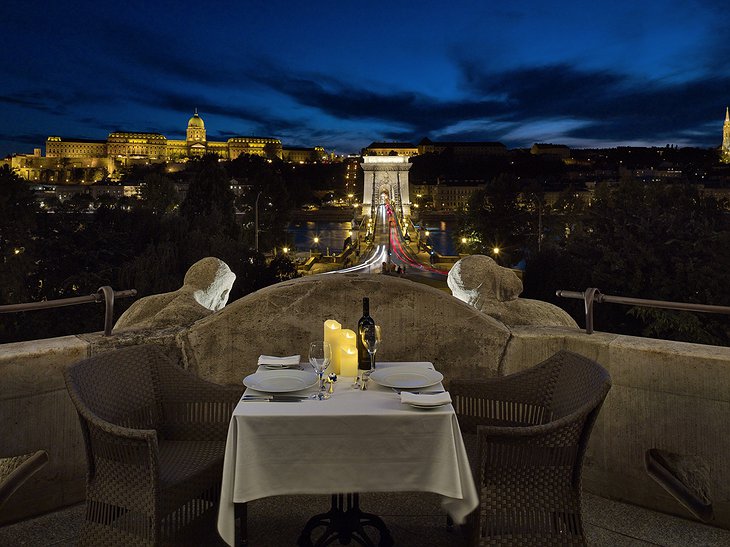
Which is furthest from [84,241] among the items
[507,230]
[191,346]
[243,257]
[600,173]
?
[600,173]

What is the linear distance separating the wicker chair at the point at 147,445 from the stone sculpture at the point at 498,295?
2.02 meters

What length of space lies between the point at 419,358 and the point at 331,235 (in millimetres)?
72202

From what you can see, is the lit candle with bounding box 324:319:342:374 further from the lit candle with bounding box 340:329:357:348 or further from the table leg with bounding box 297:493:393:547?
the table leg with bounding box 297:493:393:547

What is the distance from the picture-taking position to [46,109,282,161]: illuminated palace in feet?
537

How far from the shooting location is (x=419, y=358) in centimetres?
395

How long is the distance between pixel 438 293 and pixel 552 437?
147cm

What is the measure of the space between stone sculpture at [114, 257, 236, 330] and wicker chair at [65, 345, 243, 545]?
0.93 metres

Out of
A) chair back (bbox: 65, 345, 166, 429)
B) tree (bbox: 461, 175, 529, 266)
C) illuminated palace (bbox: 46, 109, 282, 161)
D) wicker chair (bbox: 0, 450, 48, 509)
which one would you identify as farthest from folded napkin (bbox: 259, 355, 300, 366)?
illuminated palace (bbox: 46, 109, 282, 161)

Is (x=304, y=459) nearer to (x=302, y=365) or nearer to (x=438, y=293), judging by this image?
(x=302, y=365)

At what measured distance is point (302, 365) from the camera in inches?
131

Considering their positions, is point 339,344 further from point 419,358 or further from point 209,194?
point 209,194

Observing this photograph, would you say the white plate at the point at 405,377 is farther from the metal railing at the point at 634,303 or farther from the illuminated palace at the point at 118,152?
the illuminated palace at the point at 118,152

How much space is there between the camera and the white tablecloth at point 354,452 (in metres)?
2.59

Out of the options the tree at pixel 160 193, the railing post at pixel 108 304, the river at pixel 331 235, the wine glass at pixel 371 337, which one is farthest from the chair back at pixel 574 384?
the tree at pixel 160 193
